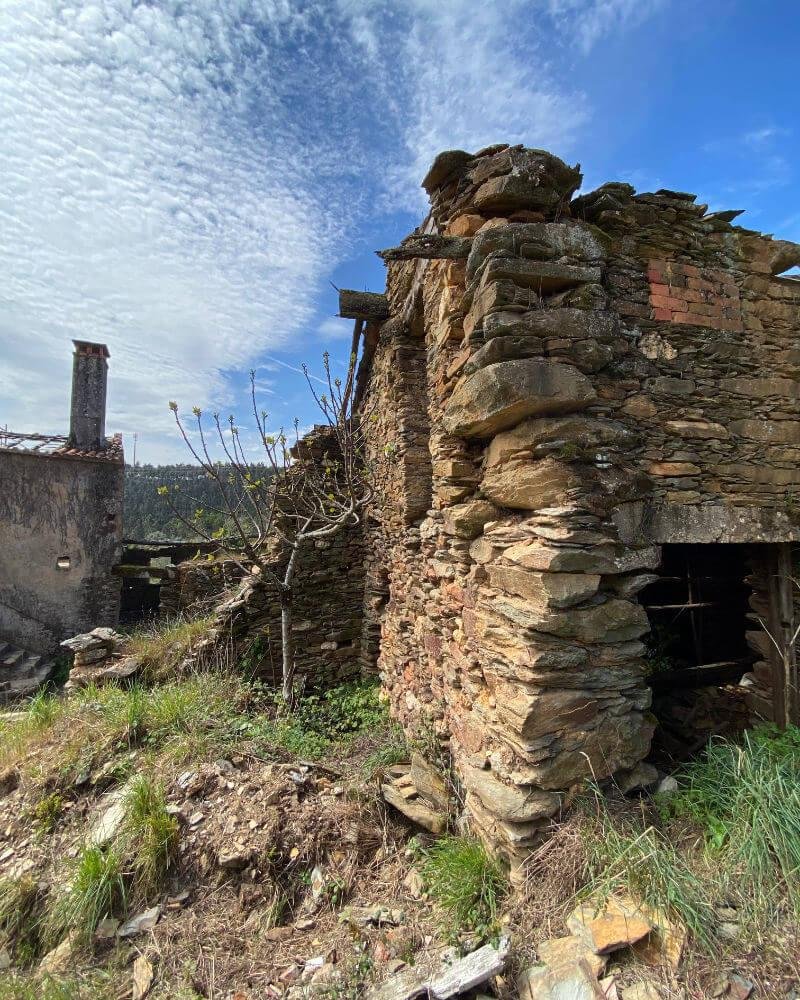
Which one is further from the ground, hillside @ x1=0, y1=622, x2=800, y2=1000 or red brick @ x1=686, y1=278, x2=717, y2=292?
red brick @ x1=686, y1=278, x2=717, y2=292

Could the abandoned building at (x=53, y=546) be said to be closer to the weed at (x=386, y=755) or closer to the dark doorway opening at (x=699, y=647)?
the weed at (x=386, y=755)

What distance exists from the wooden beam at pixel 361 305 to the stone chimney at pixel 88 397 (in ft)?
29.8

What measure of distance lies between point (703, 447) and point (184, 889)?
4388mm

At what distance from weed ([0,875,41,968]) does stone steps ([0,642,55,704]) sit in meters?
7.22

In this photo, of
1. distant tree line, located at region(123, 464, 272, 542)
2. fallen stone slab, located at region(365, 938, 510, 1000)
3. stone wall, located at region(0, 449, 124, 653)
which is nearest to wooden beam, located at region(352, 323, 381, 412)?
fallen stone slab, located at region(365, 938, 510, 1000)

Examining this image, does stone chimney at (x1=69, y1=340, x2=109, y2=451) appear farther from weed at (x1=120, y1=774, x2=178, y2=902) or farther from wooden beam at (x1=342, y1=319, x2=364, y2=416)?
weed at (x1=120, y1=774, x2=178, y2=902)

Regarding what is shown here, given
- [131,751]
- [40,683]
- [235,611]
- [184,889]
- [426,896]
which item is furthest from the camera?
[40,683]

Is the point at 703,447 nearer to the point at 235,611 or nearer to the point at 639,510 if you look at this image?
the point at 639,510

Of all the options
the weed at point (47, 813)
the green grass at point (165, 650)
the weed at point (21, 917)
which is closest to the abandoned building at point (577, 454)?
the weed at point (21, 917)

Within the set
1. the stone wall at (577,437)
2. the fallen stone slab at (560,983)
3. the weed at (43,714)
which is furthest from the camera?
the weed at (43,714)

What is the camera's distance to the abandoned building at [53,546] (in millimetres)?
Answer: 10219

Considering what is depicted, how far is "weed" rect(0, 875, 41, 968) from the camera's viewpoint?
9.34 ft

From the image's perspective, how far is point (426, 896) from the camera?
2.80 meters

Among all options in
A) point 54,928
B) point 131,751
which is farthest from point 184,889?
point 131,751
